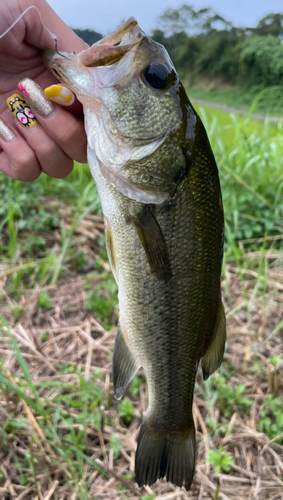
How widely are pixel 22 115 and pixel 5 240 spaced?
1.45 meters

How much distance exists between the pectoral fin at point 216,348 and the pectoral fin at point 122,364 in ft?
0.70

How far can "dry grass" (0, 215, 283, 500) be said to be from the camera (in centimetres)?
122

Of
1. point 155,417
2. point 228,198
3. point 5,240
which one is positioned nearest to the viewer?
point 155,417

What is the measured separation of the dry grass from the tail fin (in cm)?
19

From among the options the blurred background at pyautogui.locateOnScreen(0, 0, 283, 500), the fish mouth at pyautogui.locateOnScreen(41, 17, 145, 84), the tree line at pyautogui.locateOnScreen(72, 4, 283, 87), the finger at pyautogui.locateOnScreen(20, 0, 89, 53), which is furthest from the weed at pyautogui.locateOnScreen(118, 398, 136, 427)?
the tree line at pyautogui.locateOnScreen(72, 4, 283, 87)

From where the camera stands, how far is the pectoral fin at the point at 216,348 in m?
0.97

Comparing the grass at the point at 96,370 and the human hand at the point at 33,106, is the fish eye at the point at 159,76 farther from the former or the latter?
the grass at the point at 96,370

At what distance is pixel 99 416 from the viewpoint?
1.35 meters

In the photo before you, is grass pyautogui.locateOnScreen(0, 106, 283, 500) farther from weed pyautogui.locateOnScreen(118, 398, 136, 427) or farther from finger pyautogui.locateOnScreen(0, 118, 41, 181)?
finger pyautogui.locateOnScreen(0, 118, 41, 181)

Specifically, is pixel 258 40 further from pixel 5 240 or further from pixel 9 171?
pixel 5 240

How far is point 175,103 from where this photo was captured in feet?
2.57

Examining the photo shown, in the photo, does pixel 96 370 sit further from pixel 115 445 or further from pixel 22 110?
pixel 22 110

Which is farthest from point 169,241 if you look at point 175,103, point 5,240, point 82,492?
point 5,240

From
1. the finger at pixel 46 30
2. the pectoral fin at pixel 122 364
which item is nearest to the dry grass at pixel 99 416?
the pectoral fin at pixel 122 364
